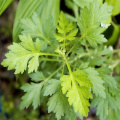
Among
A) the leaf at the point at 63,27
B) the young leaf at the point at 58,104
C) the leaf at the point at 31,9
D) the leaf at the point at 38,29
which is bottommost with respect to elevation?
the young leaf at the point at 58,104

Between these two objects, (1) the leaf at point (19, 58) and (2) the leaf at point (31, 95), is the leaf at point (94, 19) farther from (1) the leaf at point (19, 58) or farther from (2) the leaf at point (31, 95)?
(2) the leaf at point (31, 95)

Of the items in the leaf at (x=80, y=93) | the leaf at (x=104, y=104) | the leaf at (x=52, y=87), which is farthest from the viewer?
the leaf at (x=104, y=104)

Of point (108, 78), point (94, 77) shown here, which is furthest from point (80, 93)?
point (108, 78)

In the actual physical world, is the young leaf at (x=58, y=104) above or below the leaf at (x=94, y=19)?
below

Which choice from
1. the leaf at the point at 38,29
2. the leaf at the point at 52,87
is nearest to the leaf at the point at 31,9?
the leaf at the point at 38,29

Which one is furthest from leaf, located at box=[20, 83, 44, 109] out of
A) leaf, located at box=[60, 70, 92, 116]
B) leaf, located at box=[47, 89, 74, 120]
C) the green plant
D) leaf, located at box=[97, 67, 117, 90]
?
leaf, located at box=[97, 67, 117, 90]

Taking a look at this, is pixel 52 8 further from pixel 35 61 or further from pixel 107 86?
pixel 107 86

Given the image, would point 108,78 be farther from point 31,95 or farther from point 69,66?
point 31,95

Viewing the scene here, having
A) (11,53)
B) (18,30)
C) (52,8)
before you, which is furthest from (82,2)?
(11,53)
